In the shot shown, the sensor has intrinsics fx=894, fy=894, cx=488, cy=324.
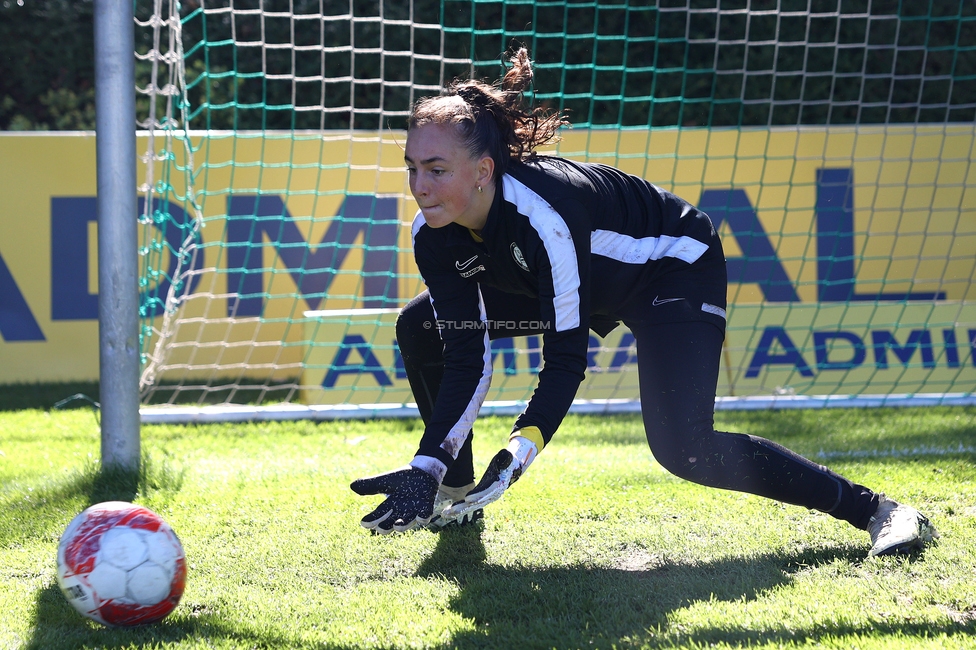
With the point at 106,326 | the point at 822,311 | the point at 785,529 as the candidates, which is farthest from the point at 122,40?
the point at 822,311

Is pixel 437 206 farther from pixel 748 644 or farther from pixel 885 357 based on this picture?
pixel 885 357

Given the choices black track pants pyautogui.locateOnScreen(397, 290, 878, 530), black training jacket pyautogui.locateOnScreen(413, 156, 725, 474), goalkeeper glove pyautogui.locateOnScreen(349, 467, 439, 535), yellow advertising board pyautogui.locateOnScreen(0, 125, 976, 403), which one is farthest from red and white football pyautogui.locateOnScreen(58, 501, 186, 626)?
yellow advertising board pyautogui.locateOnScreen(0, 125, 976, 403)

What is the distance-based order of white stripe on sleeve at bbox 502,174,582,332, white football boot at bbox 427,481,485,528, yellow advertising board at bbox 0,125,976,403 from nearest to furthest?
white stripe on sleeve at bbox 502,174,582,332
white football boot at bbox 427,481,485,528
yellow advertising board at bbox 0,125,976,403

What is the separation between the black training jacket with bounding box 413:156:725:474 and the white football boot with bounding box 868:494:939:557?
0.91 metres

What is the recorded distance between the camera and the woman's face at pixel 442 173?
2711mm

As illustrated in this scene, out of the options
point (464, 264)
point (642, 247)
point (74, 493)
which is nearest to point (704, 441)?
point (642, 247)

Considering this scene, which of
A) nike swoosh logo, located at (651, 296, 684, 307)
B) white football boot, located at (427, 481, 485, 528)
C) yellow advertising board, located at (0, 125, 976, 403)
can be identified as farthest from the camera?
yellow advertising board, located at (0, 125, 976, 403)

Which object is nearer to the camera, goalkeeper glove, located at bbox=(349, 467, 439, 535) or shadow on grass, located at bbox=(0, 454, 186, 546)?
goalkeeper glove, located at bbox=(349, 467, 439, 535)

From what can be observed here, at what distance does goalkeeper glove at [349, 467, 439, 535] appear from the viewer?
255 centimetres

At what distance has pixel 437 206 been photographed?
276 cm

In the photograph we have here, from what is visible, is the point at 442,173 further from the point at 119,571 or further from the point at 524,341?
the point at 524,341

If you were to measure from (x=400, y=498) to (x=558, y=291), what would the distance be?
0.77 m

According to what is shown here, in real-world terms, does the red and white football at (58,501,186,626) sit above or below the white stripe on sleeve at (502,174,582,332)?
below

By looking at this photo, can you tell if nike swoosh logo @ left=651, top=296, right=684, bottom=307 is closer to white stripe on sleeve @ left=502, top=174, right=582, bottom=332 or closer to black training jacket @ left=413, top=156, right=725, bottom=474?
black training jacket @ left=413, top=156, right=725, bottom=474
